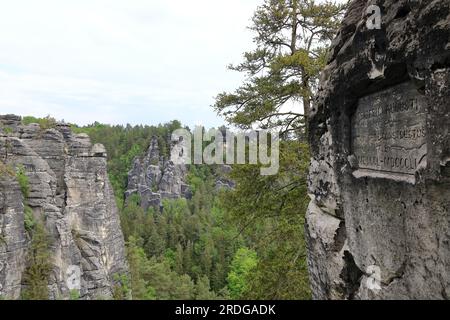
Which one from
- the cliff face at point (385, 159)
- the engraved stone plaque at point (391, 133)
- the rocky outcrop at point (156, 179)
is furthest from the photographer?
the rocky outcrop at point (156, 179)

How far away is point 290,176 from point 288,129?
3.95 feet

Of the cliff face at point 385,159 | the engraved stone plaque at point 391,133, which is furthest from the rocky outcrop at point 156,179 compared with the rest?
the engraved stone plaque at point 391,133

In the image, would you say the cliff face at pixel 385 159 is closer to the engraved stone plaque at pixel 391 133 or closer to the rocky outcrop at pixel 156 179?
the engraved stone plaque at pixel 391 133

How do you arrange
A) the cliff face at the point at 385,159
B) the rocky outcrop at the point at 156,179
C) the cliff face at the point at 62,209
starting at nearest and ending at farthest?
the cliff face at the point at 385,159
the cliff face at the point at 62,209
the rocky outcrop at the point at 156,179

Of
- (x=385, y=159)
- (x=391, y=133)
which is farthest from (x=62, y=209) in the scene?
(x=391, y=133)

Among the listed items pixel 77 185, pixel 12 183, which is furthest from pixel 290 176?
pixel 77 185

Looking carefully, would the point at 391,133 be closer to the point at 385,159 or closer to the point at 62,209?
the point at 385,159

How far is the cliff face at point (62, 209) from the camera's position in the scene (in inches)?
795

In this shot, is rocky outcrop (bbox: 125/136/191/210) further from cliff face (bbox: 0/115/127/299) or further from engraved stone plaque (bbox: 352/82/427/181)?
engraved stone plaque (bbox: 352/82/427/181)

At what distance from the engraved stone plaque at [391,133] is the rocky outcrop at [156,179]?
242 feet

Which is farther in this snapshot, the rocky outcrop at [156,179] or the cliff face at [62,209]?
the rocky outcrop at [156,179]

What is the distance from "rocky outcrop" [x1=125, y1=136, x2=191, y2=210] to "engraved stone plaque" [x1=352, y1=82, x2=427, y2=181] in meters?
73.7

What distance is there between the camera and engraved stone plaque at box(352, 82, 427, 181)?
3.92 m

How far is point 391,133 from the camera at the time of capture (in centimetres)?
437
